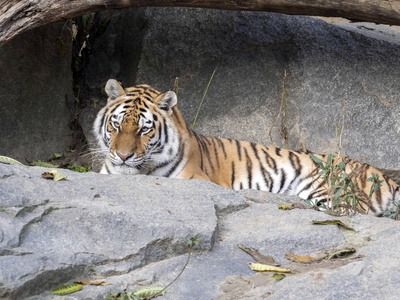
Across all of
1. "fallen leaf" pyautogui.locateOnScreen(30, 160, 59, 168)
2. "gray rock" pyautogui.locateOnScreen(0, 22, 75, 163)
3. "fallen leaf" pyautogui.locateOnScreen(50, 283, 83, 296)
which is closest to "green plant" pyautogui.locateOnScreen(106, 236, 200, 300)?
"fallen leaf" pyautogui.locateOnScreen(50, 283, 83, 296)

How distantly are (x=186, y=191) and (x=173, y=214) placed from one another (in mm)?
472

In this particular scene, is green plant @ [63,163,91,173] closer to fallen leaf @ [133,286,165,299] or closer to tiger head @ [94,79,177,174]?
tiger head @ [94,79,177,174]

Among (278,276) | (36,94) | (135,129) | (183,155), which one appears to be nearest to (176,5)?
(135,129)

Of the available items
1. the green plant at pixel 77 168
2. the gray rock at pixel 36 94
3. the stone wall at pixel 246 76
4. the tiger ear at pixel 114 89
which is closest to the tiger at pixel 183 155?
the tiger ear at pixel 114 89

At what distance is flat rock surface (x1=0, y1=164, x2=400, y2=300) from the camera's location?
8.13 ft

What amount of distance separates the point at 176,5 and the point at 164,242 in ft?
9.28

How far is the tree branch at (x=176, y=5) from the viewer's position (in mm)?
4492

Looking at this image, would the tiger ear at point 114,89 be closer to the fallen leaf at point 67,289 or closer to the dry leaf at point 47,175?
the dry leaf at point 47,175

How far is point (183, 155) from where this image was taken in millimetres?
4973

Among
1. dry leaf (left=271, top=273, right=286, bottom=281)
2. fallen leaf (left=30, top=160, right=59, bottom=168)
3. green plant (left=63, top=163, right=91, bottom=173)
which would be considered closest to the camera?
dry leaf (left=271, top=273, right=286, bottom=281)

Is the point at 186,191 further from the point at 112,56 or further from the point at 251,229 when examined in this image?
the point at 112,56

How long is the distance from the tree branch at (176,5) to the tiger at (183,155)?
0.67m

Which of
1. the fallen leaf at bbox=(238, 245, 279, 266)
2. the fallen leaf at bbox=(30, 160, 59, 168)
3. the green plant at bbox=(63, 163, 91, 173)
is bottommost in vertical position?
the green plant at bbox=(63, 163, 91, 173)

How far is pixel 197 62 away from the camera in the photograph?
618 cm
